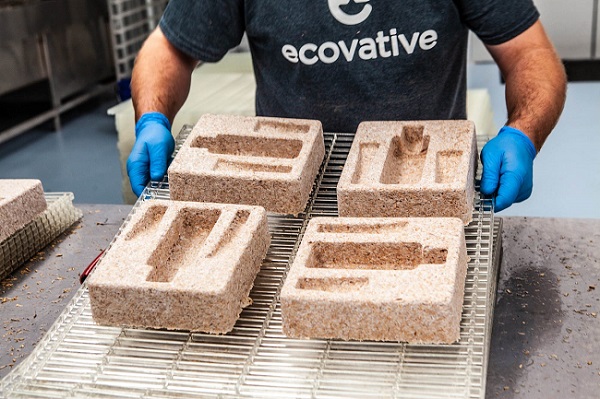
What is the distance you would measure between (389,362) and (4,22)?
4.29 meters

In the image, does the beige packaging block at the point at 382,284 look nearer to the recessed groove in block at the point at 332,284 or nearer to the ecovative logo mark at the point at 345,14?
the recessed groove in block at the point at 332,284

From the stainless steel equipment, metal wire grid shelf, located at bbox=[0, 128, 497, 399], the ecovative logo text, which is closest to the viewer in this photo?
metal wire grid shelf, located at bbox=[0, 128, 497, 399]

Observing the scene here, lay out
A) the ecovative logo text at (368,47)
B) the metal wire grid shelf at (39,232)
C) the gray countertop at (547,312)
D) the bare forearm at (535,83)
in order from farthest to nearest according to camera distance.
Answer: the ecovative logo text at (368,47)
the bare forearm at (535,83)
the metal wire grid shelf at (39,232)
the gray countertop at (547,312)

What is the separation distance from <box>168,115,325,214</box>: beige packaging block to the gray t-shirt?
0.29 m

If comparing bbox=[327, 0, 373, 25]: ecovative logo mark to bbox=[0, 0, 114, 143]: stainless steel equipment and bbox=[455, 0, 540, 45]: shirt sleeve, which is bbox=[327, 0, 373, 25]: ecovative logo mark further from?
bbox=[0, 0, 114, 143]: stainless steel equipment

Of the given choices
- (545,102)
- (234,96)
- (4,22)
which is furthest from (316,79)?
(4,22)

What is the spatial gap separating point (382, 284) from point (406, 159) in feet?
1.77

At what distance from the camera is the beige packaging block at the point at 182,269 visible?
1.21 m

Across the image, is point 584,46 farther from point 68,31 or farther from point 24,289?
point 24,289

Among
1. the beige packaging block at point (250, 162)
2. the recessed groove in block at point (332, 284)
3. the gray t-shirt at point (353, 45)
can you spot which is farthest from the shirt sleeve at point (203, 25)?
the recessed groove in block at point (332, 284)

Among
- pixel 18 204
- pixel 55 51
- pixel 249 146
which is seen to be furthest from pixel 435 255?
pixel 55 51

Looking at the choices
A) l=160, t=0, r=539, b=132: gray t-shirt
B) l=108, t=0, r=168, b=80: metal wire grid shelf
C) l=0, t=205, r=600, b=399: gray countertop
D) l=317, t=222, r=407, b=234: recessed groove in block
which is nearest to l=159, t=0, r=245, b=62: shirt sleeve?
l=160, t=0, r=539, b=132: gray t-shirt

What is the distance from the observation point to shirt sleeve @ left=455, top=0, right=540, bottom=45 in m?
1.84

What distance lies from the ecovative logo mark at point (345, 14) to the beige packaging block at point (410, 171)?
12.8 inches
